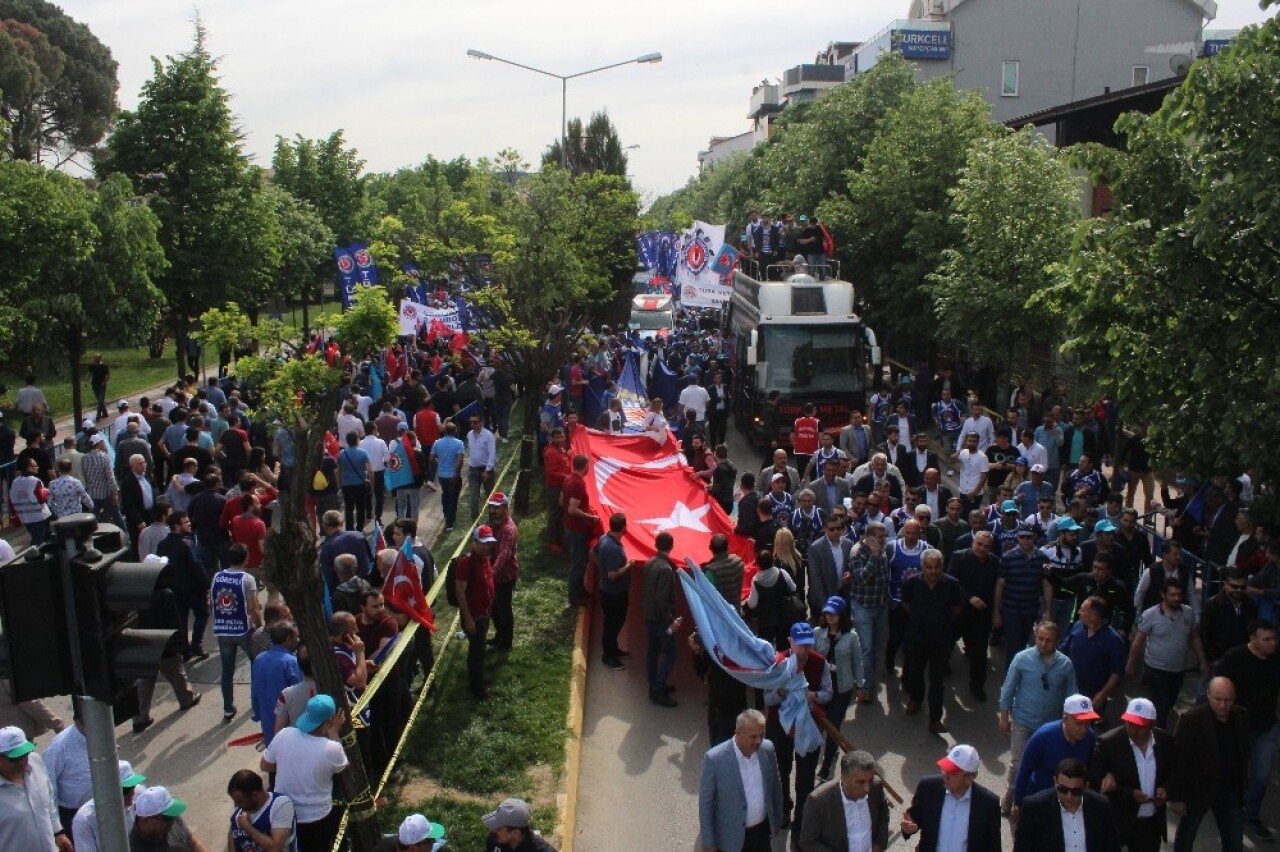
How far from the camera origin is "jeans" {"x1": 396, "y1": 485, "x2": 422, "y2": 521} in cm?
→ 1617

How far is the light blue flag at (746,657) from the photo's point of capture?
8.59 meters

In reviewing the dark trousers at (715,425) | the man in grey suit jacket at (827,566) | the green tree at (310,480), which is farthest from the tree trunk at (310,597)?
the dark trousers at (715,425)

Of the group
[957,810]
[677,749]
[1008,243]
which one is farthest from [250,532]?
[1008,243]

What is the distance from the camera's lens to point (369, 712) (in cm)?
906

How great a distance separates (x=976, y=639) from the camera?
37.4 ft

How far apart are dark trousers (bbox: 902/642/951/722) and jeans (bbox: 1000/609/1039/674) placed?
100 centimetres

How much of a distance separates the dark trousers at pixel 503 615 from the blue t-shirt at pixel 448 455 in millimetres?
4560

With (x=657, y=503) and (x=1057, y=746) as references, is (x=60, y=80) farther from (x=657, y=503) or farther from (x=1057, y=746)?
(x=1057, y=746)

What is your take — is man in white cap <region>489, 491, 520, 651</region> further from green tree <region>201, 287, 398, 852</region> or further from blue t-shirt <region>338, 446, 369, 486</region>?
blue t-shirt <region>338, 446, 369, 486</region>

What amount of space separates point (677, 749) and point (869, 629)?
81.7 inches

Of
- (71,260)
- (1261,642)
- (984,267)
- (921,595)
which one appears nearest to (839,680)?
(921,595)

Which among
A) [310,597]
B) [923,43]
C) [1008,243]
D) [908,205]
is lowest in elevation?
[310,597]

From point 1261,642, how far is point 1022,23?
5405cm

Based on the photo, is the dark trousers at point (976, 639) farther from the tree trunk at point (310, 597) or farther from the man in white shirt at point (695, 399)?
the man in white shirt at point (695, 399)
